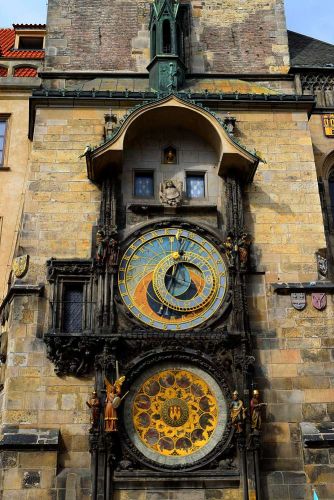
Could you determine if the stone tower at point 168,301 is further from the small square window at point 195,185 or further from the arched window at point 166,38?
the arched window at point 166,38

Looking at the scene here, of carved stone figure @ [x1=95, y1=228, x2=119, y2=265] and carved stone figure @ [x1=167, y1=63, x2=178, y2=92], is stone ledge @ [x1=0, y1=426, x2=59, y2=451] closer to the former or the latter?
carved stone figure @ [x1=95, y1=228, x2=119, y2=265]

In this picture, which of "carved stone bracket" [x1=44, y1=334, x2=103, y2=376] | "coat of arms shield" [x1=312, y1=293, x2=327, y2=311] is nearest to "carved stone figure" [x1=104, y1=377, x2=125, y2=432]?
"carved stone bracket" [x1=44, y1=334, x2=103, y2=376]

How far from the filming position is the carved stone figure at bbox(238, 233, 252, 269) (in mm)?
13211

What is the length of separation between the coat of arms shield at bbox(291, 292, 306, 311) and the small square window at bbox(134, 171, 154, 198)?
3.31 metres

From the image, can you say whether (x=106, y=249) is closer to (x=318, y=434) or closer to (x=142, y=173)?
(x=142, y=173)

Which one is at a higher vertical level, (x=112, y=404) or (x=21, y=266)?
(x=21, y=266)

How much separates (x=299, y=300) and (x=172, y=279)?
→ 7.47ft

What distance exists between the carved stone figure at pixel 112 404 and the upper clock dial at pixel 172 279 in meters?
1.36

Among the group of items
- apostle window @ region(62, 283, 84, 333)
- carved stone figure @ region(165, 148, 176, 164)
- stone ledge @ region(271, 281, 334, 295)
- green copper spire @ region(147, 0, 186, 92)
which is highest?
green copper spire @ region(147, 0, 186, 92)

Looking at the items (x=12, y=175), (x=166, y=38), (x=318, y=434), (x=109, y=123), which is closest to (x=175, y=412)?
(x=318, y=434)

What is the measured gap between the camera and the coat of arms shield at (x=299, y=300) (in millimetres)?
13156

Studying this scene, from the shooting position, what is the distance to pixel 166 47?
643 inches

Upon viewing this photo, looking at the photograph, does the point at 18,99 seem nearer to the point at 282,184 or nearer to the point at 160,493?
the point at 282,184

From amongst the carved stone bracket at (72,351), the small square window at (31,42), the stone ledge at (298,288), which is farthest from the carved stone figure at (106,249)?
the small square window at (31,42)
